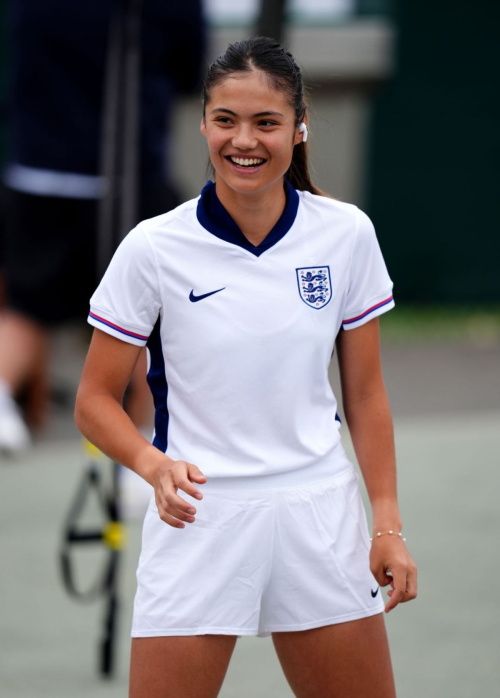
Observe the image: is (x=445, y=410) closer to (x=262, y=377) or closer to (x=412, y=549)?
(x=412, y=549)

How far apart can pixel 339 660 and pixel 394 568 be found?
206mm

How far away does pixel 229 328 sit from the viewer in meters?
2.26

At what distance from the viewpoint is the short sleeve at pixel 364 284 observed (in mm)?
A: 2400

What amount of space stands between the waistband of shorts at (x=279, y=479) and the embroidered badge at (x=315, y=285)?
303 millimetres

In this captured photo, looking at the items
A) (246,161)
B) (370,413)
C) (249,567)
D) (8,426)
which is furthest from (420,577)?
(246,161)

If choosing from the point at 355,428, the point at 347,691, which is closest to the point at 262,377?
the point at 355,428

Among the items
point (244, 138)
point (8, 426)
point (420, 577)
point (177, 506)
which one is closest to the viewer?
point (177, 506)


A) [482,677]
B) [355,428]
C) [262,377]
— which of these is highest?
[262,377]

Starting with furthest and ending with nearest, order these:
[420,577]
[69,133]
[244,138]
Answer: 1. [69,133]
2. [420,577]
3. [244,138]

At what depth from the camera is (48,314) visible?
5.33 meters

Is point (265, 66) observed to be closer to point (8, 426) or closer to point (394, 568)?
point (394, 568)

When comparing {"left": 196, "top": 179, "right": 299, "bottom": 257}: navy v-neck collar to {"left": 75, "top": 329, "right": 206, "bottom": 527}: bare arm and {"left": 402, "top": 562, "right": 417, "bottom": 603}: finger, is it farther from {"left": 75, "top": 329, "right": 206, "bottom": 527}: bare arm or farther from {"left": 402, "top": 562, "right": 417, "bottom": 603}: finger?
{"left": 402, "top": 562, "right": 417, "bottom": 603}: finger

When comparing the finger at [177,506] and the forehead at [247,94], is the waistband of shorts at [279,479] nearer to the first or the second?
the finger at [177,506]

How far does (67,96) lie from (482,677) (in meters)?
2.64
